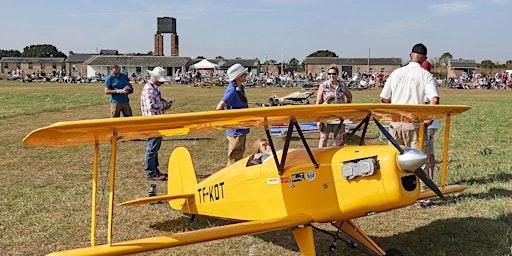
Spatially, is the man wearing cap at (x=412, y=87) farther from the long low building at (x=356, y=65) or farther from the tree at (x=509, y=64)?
the tree at (x=509, y=64)

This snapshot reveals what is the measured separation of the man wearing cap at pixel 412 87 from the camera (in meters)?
6.50

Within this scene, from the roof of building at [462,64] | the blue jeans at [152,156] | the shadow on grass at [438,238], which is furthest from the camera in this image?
the roof of building at [462,64]

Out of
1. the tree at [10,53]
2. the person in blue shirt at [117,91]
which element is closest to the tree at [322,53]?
the tree at [10,53]

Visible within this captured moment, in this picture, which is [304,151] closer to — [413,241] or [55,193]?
[413,241]

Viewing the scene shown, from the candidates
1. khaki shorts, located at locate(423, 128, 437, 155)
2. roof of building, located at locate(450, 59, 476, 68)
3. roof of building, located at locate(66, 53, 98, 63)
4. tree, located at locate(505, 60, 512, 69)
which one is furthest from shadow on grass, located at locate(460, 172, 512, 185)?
roof of building, located at locate(66, 53, 98, 63)

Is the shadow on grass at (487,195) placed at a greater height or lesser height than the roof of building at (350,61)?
lesser

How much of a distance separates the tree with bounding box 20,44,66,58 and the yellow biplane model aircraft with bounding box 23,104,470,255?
6069 inches

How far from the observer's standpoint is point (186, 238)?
3838 mm

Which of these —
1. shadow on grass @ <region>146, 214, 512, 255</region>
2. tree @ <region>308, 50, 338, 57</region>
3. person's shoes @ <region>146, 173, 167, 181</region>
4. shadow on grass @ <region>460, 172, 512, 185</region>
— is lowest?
shadow on grass @ <region>146, 214, 512, 255</region>

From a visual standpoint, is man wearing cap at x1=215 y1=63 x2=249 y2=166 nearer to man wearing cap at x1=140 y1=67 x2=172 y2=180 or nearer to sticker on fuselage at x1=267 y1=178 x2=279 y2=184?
man wearing cap at x1=140 y1=67 x2=172 y2=180

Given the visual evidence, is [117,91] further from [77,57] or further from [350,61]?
[77,57]

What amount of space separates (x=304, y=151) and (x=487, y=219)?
2896 mm

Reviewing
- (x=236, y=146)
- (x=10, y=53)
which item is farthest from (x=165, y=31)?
(x=10, y=53)

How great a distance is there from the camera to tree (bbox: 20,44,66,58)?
14550 centimetres
